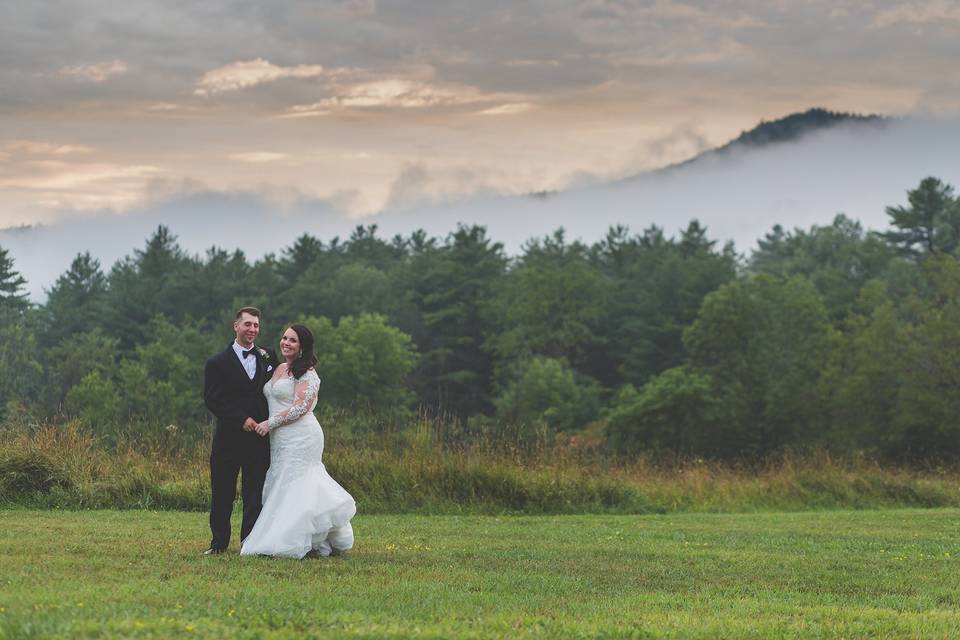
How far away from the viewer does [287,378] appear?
11047mm

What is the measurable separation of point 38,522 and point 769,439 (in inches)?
2609

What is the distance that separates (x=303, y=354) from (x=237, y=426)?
0.90 metres

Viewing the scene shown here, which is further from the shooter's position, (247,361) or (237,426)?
(247,361)

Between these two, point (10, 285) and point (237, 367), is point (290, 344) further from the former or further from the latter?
point (10, 285)

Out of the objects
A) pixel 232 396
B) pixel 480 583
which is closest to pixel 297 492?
pixel 232 396

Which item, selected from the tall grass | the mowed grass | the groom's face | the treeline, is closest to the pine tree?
the treeline

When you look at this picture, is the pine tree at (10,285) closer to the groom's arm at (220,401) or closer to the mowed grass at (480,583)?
the mowed grass at (480,583)

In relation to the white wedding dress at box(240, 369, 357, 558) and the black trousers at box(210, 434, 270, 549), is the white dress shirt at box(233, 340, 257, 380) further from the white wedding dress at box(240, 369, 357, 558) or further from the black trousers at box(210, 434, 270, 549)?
the black trousers at box(210, 434, 270, 549)

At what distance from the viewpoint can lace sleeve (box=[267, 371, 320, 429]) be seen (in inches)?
430

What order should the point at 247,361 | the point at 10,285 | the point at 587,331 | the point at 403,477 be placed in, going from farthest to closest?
1. the point at 10,285
2. the point at 587,331
3. the point at 403,477
4. the point at 247,361

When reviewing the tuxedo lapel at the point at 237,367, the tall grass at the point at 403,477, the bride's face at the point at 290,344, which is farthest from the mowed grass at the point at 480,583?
the bride's face at the point at 290,344

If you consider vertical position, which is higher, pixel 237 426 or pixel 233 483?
pixel 237 426

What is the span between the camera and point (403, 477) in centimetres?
1755

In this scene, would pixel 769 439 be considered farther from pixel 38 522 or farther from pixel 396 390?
pixel 38 522
